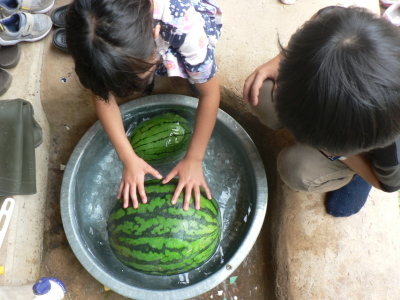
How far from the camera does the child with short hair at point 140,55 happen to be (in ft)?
3.66

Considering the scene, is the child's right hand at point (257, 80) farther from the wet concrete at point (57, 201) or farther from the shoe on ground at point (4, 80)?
the shoe on ground at point (4, 80)

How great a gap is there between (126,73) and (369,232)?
1.24 metres

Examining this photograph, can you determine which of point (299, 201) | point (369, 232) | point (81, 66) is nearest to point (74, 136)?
point (81, 66)

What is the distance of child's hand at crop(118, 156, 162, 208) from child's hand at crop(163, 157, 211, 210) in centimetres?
10

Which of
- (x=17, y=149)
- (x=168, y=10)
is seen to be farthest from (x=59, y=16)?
(x=168, y=10)

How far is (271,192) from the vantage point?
1914mm

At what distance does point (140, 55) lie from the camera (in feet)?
3.90

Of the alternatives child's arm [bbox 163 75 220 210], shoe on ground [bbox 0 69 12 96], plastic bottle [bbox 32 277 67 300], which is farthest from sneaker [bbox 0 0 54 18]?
plastic bottle [bbox 32 277 67 300]

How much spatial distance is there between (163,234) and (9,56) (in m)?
1.23

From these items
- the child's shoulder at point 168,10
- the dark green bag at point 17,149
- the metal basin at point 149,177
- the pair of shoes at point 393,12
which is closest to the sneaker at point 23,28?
the dark green bag at point 17,149

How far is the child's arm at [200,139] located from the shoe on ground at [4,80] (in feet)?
3.05

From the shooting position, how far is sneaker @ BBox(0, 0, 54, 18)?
200 centimetres

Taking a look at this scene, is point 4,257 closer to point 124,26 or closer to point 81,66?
point 81,66

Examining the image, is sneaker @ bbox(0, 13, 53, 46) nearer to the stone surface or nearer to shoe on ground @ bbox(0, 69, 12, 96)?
the stone surface
